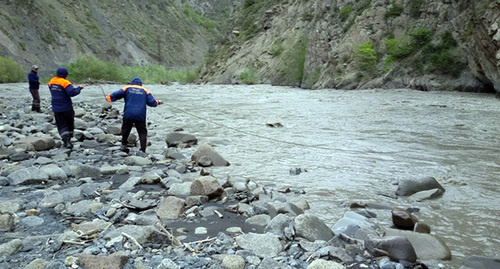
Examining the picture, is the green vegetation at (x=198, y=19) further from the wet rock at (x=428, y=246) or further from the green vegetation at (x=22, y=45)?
the wet rock at (x=428, y=246)

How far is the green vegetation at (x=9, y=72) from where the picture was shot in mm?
40531

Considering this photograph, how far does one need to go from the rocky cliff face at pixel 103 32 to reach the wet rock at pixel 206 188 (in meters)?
52.7

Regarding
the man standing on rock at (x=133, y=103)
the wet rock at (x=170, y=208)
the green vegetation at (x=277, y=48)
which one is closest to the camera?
the wet rock at (x=170, y=208)

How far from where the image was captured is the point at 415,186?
5219 mm

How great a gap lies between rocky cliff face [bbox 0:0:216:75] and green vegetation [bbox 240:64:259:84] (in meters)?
26.9

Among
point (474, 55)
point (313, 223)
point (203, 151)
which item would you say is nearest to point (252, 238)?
point (313, 223)

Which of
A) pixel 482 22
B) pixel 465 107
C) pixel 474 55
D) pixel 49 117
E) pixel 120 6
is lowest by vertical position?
pixel 49 117

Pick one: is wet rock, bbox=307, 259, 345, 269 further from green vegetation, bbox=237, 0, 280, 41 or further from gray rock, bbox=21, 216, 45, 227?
green vegetation, bbox=237, 0, 280, 41

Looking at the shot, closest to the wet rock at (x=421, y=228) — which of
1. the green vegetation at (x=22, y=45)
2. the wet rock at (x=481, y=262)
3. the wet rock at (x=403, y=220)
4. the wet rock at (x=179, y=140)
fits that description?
the wet rock at (x=403, y=220)

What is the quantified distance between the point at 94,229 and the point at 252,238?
4.52 feet

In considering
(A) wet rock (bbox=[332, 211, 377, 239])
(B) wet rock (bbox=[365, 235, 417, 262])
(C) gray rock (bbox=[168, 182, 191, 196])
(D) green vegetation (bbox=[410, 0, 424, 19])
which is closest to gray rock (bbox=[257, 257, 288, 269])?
(B) wet rock (bbox=[365, 235, 417, 262])

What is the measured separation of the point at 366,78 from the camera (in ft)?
97.6

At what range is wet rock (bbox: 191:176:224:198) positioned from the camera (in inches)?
186

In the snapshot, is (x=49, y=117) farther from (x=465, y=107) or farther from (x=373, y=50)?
(x=373, y=50)
